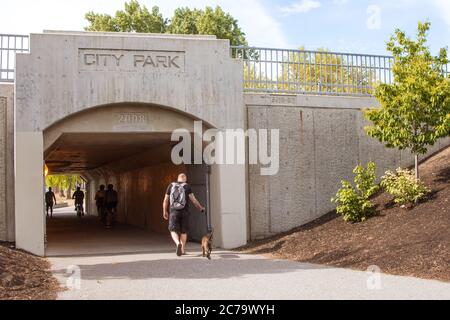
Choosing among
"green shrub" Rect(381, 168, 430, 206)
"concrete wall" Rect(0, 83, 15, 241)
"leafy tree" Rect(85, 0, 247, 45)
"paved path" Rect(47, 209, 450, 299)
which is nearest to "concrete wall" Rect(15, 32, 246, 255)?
"concrete wall" Rect(0, 83, 15, 241)

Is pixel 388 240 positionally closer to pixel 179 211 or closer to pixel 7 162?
pixel 179 211

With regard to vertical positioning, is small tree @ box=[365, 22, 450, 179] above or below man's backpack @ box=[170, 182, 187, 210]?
above

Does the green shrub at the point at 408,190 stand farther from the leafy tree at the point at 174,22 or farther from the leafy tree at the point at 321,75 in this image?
the leafy tree at the point at 174,22

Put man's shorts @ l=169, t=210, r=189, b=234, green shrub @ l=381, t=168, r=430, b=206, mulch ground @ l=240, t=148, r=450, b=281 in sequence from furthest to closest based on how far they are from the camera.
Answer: green shrub @ l=381, t=168, r=430, b=206 < man's shorts @ l=169, t=210, r=189, b=234 < mulch ground @ l=240, t=148, r=450, b=281

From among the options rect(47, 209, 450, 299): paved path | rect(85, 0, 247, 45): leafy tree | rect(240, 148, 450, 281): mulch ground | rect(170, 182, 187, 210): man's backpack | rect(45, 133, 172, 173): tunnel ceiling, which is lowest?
rect(47, 209, 450, 299): paved path

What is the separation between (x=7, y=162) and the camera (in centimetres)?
1327

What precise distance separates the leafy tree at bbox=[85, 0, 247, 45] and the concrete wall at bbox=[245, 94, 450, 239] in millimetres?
28826

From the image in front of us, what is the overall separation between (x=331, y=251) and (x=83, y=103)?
6.33 meters

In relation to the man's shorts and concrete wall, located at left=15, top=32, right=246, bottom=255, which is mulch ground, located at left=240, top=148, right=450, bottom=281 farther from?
the man's shorts

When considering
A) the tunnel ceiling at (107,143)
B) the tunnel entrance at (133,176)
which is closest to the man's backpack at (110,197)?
the tunnel entrance at (133,176)

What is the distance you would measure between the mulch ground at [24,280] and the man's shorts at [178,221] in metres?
2.58

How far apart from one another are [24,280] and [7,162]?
567 centimetres

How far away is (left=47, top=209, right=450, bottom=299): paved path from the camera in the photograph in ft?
23.7
